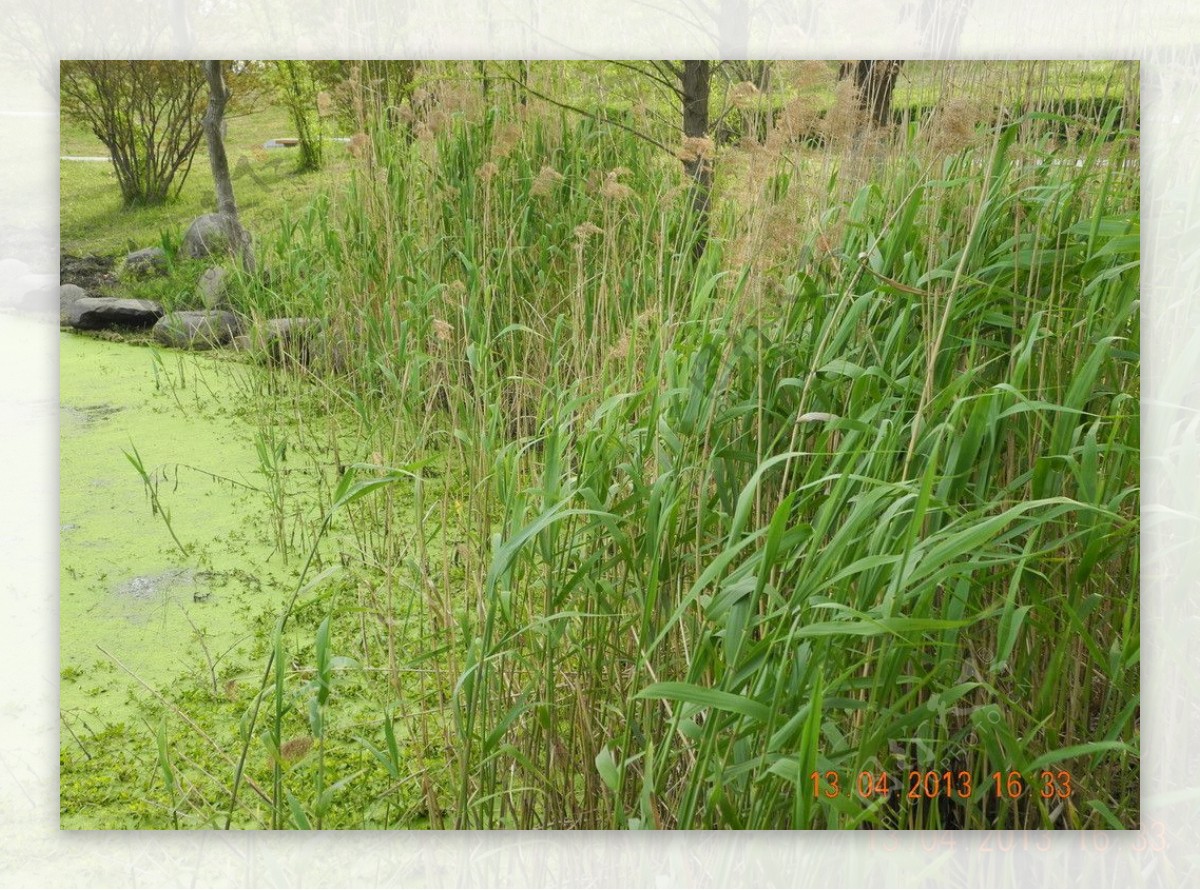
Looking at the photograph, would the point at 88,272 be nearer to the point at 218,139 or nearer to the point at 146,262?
the point at 146,262

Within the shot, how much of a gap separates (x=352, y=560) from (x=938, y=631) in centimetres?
101

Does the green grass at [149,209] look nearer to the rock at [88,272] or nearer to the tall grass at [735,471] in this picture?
the rock at [88,272]

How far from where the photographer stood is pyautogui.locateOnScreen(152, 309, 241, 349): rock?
1.93 metres

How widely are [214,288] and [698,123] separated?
0.95 metres

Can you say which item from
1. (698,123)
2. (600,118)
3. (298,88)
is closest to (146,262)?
(298,88)

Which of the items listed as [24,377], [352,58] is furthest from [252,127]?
[24,377]

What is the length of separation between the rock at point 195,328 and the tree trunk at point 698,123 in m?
0.90

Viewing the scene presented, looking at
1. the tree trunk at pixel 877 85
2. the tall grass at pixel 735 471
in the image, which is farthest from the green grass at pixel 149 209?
the tree trunk at pixel 877 85

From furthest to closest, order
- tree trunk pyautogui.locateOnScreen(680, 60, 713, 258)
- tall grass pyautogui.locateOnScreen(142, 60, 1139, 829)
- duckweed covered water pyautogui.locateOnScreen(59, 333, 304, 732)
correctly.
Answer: tree trunk pyautogui.locateOnScreen(680, 60, 713, 258)
duckweed covered water pyautogui.locateOnScreen(59, 333, 304, 732)
tall grass pyautogui.locateOnScreen(142, 60, 1139, 829)

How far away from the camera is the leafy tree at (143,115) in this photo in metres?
1.84

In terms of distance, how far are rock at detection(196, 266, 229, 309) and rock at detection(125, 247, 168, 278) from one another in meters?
0.07
